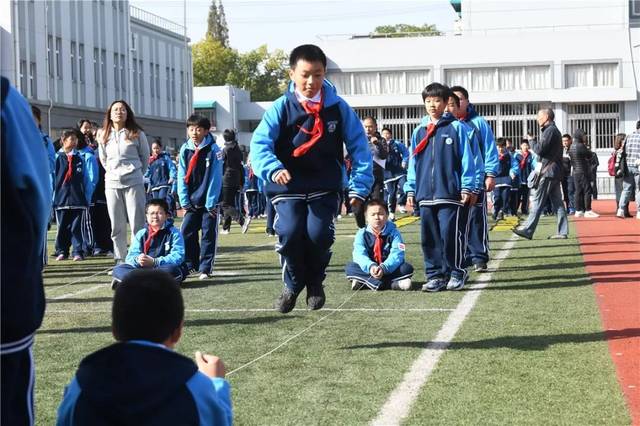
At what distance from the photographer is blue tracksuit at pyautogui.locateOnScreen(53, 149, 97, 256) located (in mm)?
16312

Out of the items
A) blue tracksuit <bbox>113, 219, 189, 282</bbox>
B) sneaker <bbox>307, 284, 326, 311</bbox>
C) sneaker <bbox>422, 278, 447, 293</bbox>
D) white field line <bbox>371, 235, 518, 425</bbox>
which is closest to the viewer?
white field line <bbox>371, 235, 518, 425</bbox>

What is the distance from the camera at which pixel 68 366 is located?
702 cm

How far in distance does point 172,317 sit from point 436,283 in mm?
7696

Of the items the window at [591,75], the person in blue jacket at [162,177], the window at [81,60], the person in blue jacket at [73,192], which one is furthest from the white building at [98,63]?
the person in blue jacket at [73,192]

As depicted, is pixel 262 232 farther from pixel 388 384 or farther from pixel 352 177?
pixel 388 384

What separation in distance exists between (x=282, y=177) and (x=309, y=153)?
0.45m

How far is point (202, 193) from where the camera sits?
41.2 ft

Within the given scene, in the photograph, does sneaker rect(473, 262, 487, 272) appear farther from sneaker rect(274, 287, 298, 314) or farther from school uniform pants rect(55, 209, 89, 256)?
school uniform pants rect(55, 209, 89, 256)

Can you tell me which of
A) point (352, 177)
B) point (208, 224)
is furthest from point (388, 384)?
point (208, 224)

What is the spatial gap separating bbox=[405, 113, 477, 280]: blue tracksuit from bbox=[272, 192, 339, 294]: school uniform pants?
10.1 feet

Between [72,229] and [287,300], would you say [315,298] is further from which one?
[72,229]

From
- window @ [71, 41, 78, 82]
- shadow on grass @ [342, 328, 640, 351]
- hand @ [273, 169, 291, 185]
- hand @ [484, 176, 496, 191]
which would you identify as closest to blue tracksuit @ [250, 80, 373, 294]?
hand @ [273, 169, 291, 185]

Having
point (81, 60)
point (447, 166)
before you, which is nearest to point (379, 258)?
point (447, 166)

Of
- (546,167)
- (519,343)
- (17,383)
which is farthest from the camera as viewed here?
(546,167)
